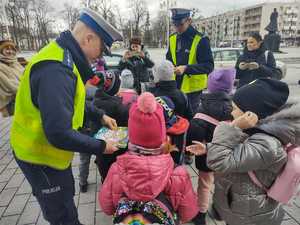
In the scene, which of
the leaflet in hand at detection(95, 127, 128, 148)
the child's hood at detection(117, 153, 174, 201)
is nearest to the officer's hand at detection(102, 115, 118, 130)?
the leaflet in hand at detection(95, 127, 128, 148)

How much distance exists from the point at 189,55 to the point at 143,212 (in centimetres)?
232

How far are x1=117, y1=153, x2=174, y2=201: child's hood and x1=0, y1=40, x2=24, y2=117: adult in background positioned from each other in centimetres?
292

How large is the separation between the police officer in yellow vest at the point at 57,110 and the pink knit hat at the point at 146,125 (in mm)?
173

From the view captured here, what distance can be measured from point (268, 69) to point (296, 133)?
10.3ft

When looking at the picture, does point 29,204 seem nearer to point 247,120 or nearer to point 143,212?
point 143,212

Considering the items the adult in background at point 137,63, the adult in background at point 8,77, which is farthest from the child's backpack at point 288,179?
the adult in background at point 8,77

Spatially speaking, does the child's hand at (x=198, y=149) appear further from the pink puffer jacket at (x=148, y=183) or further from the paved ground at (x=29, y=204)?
the paved ground at (x=29, y=204)

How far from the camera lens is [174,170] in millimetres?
1694

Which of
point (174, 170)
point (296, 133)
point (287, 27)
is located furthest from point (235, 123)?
point (287, 27)

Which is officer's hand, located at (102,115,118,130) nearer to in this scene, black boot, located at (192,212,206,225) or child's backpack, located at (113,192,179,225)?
child's backpack, located at (113,192,179,225)

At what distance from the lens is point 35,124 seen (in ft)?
4.91

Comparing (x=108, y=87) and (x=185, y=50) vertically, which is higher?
(x=185, y=50)

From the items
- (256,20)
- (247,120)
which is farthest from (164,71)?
(256,20)

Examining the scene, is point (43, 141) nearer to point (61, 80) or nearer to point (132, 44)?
point (61, 80)
